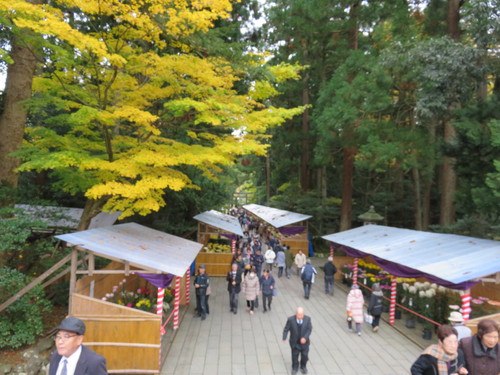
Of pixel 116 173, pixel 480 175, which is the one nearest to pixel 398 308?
pixel 480 175

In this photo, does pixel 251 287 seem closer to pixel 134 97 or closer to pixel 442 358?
pixel 134 97

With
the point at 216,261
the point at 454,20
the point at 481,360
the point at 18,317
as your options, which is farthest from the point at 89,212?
the point at 454,20

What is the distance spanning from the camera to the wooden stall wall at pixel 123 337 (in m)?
7.02

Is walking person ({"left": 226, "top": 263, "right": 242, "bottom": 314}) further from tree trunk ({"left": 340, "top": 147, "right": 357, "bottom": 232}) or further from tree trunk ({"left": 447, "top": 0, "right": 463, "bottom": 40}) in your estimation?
tree trunk ({"left": 447, "top": 0, "right": 463, "bottom": 40})

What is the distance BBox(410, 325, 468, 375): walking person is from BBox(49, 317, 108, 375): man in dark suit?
3542 mm

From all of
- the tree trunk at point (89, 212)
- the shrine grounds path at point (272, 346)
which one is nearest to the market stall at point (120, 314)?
the shrine grounds path at point (272, 346)

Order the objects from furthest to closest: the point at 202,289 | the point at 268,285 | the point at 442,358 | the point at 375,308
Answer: the point at 268,285 → the point at 202,289 → the point at 375,308 → the point at 442,358

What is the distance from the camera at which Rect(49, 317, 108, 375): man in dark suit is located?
310cm

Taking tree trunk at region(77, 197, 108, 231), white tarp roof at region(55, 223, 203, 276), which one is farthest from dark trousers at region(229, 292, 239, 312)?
tree trunk at region(77, 197, 108, 231)

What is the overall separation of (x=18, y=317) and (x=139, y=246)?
3184 millimetres

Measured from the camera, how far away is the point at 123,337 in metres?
7.09

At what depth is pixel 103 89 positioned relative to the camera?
10.1m

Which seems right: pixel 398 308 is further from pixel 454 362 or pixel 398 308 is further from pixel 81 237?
pixel 81 237

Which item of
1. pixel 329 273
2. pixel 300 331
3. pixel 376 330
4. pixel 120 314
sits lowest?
pixel 376 330
